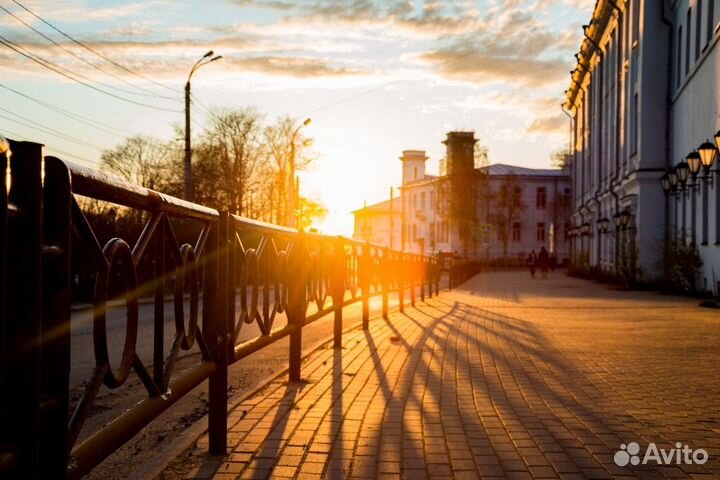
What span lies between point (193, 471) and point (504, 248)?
8177cm

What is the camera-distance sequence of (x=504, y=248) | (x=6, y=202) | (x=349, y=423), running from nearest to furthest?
(x=6, y=202) → (x=349, y=423) → (x=504, y=248)

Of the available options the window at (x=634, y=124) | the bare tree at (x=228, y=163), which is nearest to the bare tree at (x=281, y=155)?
the bare tree at (x=228, y=163)

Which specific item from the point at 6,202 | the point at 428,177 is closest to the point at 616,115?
the point at 6,202

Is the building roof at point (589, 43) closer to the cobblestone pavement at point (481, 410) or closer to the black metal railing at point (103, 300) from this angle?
the cobblestone pavement at point (481, 410)

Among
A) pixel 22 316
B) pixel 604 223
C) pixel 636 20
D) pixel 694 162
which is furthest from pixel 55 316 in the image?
pixel 604 223

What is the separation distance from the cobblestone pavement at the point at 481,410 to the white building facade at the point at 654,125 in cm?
1244

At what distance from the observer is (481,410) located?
571cm

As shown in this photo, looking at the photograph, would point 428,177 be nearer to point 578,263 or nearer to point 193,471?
point 578,263

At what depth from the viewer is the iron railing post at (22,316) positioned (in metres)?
2.00

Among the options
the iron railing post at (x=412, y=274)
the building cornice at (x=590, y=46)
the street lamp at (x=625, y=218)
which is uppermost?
the building cornice at (x=590, y=46)

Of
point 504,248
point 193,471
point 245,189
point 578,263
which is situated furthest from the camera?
point 504,248

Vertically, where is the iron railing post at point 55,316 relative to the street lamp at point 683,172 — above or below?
below

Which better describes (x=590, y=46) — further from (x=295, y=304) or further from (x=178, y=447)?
(x=178, y=447)

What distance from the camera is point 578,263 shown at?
154 feet
